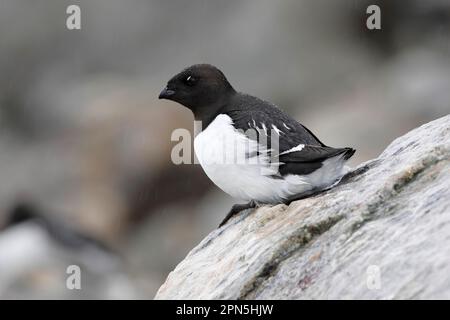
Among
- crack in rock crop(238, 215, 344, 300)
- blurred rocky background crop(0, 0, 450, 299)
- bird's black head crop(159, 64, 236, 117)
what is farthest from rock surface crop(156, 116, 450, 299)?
blurred rocky background crop(0, 0, 450, 299)

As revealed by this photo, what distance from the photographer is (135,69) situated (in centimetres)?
2192

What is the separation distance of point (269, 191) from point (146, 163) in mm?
11207

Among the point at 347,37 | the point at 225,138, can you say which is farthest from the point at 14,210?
the point at 225,138

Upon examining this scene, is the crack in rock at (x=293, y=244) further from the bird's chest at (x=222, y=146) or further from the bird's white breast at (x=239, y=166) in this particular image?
the bird's chest at (x=222, y=146)

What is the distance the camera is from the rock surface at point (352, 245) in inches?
231

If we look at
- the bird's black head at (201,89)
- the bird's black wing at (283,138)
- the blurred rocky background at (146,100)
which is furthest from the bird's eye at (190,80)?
the blurred rocky background at (146,100)

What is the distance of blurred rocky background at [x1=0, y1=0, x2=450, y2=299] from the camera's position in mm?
17906

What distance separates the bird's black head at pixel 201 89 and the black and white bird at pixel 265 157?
1.44 ft

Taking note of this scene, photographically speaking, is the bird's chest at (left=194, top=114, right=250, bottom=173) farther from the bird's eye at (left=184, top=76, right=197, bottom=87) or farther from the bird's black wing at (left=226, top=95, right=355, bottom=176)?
the bird's eye at (left=184, top=76, right=197, bottom=87)

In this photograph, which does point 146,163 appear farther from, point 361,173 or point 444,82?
point 361,173

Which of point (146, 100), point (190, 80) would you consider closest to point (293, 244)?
point (190, 80)

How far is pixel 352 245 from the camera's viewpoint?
6.35 metres
